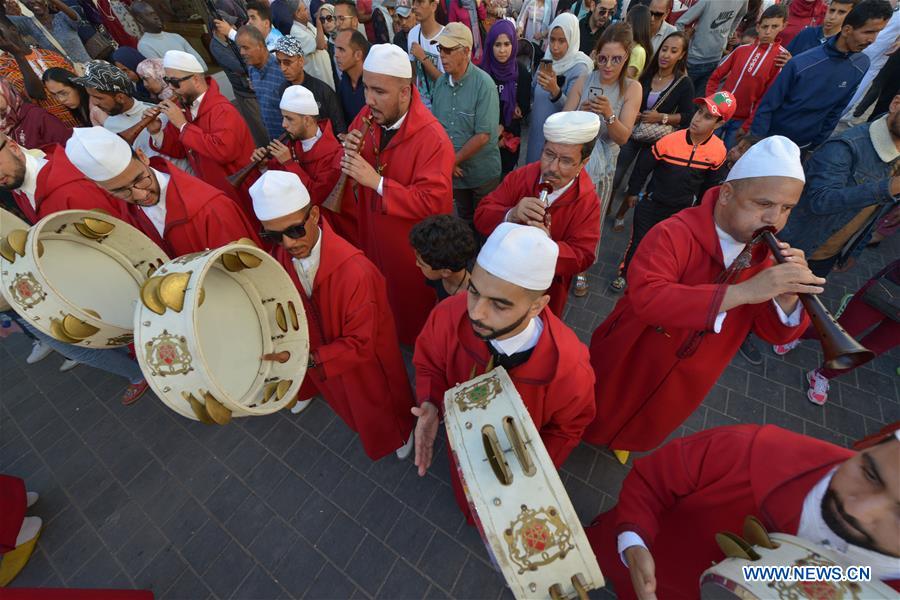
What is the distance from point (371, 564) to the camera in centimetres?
308

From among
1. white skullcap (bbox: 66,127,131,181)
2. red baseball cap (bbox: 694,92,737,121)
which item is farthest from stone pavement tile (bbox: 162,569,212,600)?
red baseball cap (bbox: 694,92,737,121)

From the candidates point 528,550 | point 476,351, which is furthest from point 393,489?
point 528,550

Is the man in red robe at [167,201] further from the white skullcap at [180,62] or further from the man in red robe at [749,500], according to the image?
the man in red robe at [749,500]

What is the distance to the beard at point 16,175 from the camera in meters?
3.21

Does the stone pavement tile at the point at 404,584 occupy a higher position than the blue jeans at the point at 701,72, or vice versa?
the blue jeans at the point at 701,72

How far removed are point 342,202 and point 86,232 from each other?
2.25 meters

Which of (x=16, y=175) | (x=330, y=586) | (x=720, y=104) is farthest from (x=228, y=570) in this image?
(x=720, y=104)

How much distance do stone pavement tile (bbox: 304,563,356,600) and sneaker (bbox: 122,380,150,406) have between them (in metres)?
2.99

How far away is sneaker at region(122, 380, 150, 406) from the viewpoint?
429 centimetres

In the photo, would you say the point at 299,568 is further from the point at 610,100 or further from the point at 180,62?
the point at 610,100

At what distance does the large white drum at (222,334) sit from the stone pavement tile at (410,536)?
1.82 m

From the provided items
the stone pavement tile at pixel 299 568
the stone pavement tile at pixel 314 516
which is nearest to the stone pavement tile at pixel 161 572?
the stone pavement tile at pixel 299 568

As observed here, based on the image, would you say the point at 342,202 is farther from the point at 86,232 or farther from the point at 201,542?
the point at 201,542

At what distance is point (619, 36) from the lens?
4.09 meters
